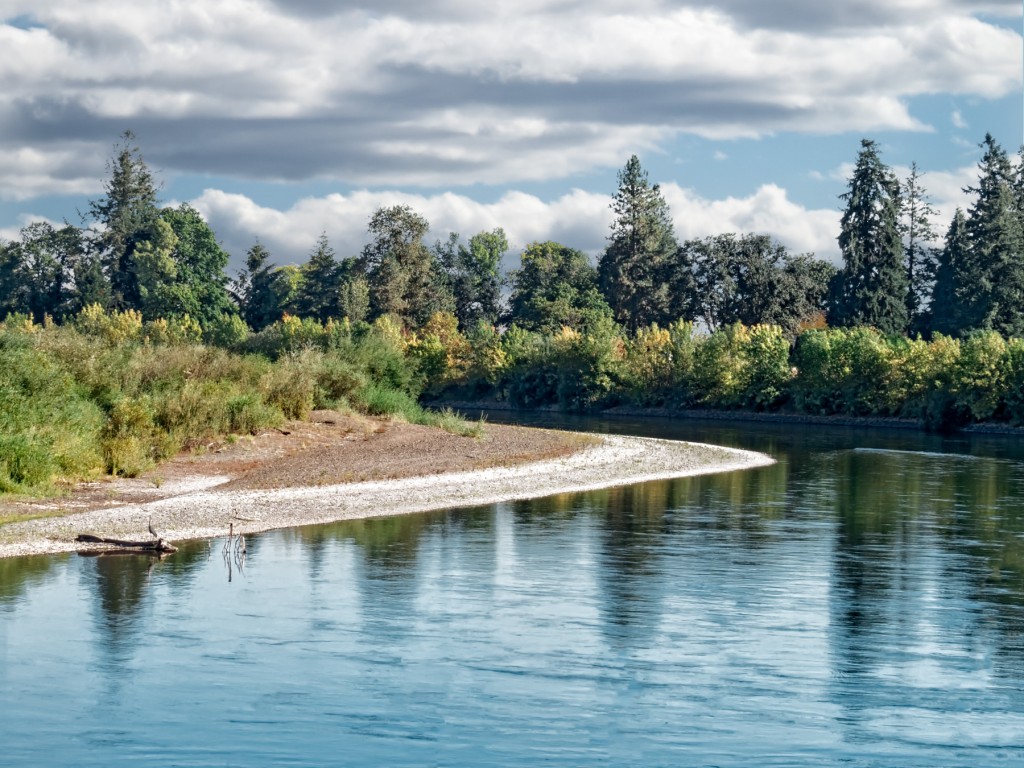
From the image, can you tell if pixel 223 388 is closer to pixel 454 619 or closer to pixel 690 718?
pixel 454 619

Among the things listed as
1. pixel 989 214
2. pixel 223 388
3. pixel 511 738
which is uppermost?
pixel 989 214

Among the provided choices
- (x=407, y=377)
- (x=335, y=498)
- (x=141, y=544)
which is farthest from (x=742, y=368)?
(x=141, y=544)

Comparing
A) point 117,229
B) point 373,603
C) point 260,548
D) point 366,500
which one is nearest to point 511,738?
point 373,603

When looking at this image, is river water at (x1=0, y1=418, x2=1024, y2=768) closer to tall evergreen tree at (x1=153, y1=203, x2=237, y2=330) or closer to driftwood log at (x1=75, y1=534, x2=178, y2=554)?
driftwood log at (x1=75, y1=534, x2=178, y2=554)

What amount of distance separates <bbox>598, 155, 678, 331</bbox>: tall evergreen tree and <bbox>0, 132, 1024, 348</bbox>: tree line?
129 mm

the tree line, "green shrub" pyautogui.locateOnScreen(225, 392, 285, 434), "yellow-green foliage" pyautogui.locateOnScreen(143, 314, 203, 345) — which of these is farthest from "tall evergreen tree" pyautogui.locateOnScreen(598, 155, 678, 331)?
"green shrub" pyautogui.locateOnScreen(225, 392, 285, 434)

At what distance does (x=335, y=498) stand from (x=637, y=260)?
8104cm

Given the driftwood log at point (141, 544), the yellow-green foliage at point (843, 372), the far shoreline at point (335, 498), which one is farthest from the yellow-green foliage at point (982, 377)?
the driftwood log at point (141, 544)

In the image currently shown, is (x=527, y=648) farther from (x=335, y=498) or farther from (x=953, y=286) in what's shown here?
(x=953, y=286)

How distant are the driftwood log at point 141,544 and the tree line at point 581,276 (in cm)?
7385

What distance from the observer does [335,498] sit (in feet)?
112

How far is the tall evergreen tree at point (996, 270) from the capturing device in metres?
88.6

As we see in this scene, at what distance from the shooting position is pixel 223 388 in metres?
44.2

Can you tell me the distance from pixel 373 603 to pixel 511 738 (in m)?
7.30
